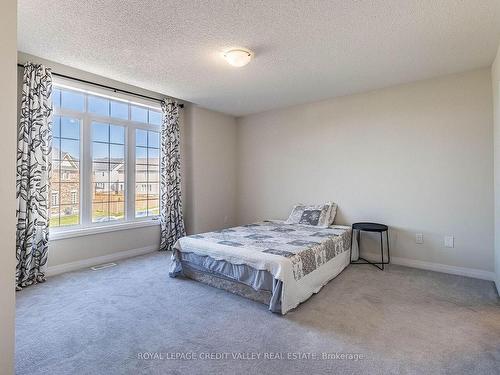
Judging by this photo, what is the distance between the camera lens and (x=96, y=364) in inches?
66.9

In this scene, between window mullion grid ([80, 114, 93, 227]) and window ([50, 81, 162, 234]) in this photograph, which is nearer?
window ([50, 81, 162, 234])

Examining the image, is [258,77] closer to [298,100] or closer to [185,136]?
[298,100]

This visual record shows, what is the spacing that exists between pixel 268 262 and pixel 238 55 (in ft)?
6.71

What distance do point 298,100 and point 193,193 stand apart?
94.1 inches

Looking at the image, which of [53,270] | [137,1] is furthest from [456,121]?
[53,270]

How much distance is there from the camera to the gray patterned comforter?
8.79 feet

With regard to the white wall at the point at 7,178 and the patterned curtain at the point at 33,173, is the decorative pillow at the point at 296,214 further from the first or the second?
the white wall at the point at 7,178

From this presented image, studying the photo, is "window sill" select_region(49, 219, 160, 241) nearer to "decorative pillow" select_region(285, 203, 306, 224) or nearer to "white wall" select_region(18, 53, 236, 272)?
"white wall" select_region(18, 53, 236, 272)

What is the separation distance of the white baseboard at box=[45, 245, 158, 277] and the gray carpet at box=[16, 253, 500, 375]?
0.80 feet

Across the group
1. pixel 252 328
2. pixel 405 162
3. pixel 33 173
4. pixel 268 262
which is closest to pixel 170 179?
A: pixel 33 173

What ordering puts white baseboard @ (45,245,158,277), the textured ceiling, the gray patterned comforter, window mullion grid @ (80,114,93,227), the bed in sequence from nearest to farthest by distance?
the textured ceiling → the bed → the gray patterned comforter → white baseboard @ (45,245,158,277) → window mullion grid @ (80,114,93,227)

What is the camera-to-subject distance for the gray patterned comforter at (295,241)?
2680mm

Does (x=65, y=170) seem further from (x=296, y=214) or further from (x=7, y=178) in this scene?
(x=296, y=214)

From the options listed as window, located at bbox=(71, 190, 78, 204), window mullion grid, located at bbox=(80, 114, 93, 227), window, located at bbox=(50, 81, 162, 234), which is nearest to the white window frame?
window, located at bbox=(50, 81, 162, 234)
